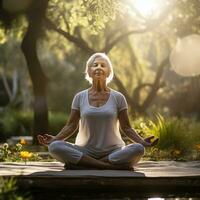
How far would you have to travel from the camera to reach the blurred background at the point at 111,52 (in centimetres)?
1059

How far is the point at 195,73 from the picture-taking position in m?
23.2

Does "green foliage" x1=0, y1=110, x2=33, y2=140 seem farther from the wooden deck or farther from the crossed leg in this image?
the wooden deck

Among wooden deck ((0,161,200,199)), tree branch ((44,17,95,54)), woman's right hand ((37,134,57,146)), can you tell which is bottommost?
wooden deck ((0,161,200,199))

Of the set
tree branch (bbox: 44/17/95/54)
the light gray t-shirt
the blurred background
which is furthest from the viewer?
tree branch (bbox: 44/17/95/54)

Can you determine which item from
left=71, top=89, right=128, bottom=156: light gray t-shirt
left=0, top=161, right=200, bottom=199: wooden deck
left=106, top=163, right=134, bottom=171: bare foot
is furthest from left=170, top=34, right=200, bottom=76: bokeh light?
left=0, top=161, right=200, bottom=199: wooden deck

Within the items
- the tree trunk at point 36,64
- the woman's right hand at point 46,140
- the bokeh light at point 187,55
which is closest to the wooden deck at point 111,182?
the woman's right hand at point 46,140

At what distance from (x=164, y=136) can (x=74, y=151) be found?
358 centimetres

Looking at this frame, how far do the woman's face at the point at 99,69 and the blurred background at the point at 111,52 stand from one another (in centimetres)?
254

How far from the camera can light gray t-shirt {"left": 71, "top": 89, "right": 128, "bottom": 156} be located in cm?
679

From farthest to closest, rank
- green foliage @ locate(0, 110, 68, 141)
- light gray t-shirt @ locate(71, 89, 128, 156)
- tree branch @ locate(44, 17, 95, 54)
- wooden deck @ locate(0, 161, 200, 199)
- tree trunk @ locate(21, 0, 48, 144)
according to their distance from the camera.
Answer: green foliage @ locate(0, 110, 68, 141)
tree branch @ locate(44, 17, 95, 54)
tree trunk @ locate(21, 0, 48, 144)
light gray t-shirt @ locate(71, 89, 128, 156)
wooden deck @ locate(0, 161, 200, 199)

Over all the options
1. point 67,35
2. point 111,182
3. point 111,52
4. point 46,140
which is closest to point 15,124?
point 67,35

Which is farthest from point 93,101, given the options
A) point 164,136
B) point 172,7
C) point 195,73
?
point 195,73

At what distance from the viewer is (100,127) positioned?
267 inches

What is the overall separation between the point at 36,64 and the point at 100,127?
8585 mm
